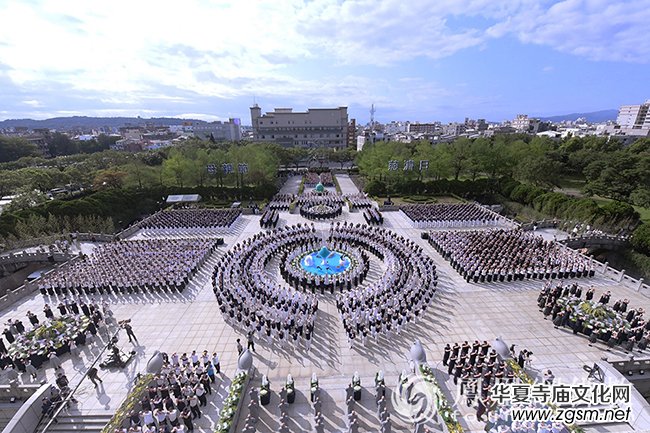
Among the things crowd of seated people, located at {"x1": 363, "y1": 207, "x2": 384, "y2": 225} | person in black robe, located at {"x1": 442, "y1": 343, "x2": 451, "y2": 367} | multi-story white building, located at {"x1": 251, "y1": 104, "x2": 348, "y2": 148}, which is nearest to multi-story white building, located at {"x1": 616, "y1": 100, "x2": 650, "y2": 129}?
multi-story white building, located at {"x1": 251, "y1": 104, "x2": 348, "y2": 148}

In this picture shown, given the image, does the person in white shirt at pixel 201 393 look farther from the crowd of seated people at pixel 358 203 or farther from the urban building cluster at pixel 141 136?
the urban building cluster at pixel 141 136

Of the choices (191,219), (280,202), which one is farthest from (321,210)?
(191,219)

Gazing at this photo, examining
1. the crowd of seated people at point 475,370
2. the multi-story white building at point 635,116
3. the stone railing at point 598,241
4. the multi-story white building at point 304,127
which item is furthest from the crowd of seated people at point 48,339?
the multi-story white building at point 635,116

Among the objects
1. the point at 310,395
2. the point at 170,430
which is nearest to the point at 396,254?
the point at 310,395

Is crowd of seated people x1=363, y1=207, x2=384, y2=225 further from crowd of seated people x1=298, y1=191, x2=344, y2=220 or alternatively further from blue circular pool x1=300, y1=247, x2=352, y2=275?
blue circular pool x1=300, y1=247, x2=352, y2=275

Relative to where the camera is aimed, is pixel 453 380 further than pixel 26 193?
No

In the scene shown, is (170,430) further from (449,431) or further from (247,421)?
(449,431)
